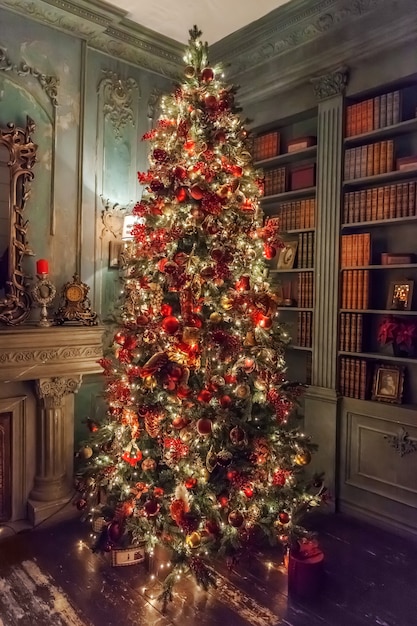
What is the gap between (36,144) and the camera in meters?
3.07

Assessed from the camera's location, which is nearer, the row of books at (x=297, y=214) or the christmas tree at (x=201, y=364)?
the christmas tree at (x=201, y=364)

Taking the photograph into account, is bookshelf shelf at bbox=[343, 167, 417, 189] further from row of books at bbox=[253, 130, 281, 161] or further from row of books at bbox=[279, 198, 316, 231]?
row of books at bbox=[253, 130, 281, 161]

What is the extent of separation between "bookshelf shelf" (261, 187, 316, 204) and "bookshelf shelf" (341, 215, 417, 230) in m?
0.38

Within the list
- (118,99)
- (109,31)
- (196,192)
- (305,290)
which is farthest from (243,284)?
(109,31)

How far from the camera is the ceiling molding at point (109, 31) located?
3051mm

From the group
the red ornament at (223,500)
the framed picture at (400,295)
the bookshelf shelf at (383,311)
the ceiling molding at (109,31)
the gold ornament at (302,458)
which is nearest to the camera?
the red ornament at (223,500)

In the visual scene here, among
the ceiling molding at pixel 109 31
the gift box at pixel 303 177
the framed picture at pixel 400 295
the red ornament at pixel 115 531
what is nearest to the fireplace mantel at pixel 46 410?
the red ornament at pixel 115 531

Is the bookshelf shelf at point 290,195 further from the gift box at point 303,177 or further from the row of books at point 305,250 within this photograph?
the row of books at point 305,250

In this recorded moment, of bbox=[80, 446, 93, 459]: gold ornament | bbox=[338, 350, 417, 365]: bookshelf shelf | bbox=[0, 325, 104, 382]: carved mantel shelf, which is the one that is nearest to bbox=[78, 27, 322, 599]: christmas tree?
bbox=[80, 446, 93, 459]: gold ornament

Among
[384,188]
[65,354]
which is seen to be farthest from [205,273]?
[384,188]

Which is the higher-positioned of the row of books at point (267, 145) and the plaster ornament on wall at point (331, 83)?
the plaster ornament on wall at point (331, 83)

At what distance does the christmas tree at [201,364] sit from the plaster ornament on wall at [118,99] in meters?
1.08

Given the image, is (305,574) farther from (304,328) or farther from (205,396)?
(304,328)

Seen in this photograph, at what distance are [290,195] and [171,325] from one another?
5.58 ft
